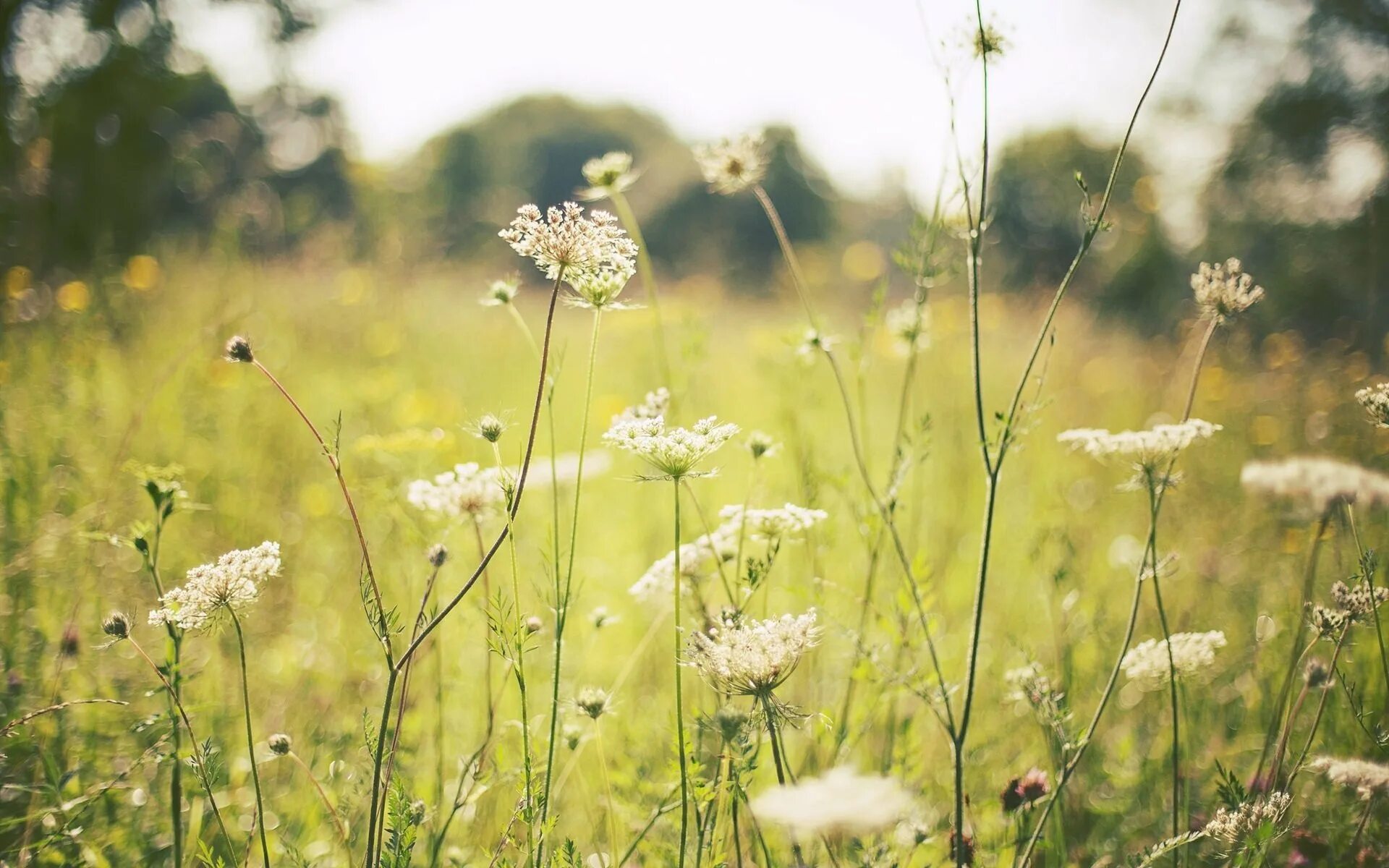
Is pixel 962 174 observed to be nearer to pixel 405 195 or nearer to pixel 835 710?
pixel 835 710

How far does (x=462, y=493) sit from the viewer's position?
5.33 feet

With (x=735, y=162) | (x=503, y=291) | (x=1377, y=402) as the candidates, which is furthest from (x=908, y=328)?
(x=503, y=291)

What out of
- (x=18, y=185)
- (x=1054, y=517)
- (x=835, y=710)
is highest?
(x=18, y=185)

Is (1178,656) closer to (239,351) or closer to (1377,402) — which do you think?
(1377,402)

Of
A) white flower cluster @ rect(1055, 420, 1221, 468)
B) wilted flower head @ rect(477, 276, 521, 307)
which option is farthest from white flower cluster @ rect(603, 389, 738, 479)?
white flower cluster @ rect(1055, 420, 1221, 468)

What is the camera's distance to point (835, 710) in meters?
2.18

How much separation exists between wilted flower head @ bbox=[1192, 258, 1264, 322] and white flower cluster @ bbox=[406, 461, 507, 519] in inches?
58.3

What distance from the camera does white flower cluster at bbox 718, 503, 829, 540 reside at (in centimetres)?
145

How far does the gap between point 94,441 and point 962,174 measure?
3981mm

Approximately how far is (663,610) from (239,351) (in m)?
1.19

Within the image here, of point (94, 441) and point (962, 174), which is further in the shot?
point (94, 441)

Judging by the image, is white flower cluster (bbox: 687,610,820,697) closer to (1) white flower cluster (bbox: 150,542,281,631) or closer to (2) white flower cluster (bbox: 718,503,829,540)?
(2) white flower cluster (bbox: 718,503,829,540)

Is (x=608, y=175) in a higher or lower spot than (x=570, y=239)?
higher

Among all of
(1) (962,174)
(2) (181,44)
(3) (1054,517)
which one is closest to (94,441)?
(1) (962,174)
